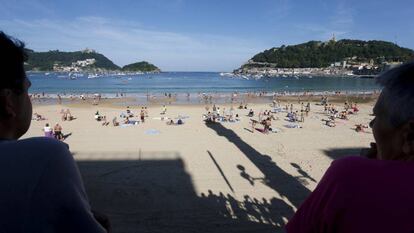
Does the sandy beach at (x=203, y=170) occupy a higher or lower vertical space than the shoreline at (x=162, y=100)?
higher

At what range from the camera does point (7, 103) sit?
1.31m

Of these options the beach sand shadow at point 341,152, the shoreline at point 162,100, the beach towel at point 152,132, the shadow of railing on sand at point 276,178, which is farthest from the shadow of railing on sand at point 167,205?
the shoreline at point 162,100

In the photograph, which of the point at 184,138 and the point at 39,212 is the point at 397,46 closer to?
the point at 184,138

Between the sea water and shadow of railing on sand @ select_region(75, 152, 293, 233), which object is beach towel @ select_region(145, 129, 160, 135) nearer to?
shadow of railing on sand @ select_region(75, 152, 293, 233)

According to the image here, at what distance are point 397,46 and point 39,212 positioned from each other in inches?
8476

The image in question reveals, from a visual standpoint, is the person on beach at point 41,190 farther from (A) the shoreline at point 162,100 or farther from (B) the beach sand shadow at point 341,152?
(A) the shoreline at point 162,100

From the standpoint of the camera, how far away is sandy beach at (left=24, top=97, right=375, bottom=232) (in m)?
8.30

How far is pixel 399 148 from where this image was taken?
4.91ft

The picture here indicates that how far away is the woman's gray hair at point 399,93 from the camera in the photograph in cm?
146

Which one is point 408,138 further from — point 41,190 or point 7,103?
point 7,103

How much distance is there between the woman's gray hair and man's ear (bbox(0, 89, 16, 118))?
1451mm

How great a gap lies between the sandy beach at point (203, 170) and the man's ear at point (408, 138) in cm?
622

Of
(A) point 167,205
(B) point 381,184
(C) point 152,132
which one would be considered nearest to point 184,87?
(C) point 152,132

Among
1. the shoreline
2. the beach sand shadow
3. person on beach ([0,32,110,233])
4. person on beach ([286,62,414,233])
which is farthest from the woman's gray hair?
the shoreline
